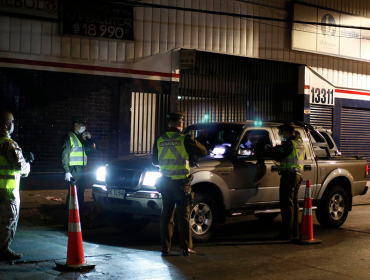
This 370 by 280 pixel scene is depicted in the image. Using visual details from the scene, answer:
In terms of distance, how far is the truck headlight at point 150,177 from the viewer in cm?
732

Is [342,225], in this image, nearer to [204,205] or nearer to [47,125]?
[204,205]

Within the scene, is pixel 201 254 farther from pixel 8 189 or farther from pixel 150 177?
pixel 8 189

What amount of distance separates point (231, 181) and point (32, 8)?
7.31m

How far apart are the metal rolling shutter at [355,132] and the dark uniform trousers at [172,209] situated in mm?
13903

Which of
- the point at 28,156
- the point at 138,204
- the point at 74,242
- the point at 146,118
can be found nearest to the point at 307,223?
the point at 138,204

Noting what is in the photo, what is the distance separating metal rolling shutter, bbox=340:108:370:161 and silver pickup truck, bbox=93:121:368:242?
10.3m

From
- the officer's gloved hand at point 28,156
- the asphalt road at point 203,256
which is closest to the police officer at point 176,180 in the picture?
the asphalt road at point 203,256

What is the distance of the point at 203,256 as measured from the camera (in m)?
6.67

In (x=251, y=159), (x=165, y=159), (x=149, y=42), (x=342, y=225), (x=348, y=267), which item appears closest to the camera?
(x=348, y=267)

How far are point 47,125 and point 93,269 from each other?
7376mm

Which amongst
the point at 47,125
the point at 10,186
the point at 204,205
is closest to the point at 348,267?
the point at 204,205

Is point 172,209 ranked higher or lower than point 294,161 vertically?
lower

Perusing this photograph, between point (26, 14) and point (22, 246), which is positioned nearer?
point (22, 246)

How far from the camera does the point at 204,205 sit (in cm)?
744
